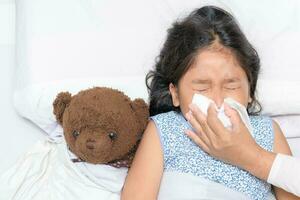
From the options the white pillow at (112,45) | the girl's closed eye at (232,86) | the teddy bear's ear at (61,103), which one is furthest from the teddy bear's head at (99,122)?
the girl's closed eye at (232,86)

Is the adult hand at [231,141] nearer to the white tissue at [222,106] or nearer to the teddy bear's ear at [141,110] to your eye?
the white tissue at [222,106]

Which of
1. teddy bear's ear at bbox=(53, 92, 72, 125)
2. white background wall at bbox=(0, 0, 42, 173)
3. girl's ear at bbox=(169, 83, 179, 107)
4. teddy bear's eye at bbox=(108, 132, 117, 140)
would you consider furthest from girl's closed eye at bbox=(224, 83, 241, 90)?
white background wall at bbox=(0, 0, 42, 173)

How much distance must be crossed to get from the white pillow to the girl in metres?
0.08

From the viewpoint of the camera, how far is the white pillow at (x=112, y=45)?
144cm

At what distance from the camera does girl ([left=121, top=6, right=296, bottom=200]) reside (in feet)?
4.20

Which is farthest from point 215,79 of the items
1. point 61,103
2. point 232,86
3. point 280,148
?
point 61,103

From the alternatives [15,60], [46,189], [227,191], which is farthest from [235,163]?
[15,60]

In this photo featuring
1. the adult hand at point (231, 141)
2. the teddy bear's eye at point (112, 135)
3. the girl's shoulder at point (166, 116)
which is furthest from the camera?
the girl's shoulder at point (166, 116)

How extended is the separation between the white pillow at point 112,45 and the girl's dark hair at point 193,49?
45 mm

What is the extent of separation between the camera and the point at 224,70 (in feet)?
4.21

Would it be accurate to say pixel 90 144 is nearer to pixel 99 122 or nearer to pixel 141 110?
pixel 99 122

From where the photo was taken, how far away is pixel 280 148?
1.39 metres

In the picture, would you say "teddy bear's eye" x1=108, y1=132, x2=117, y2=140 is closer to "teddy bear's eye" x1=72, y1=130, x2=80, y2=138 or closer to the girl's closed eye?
"teddy bear's eye" x1=72, y1=130, x2=80, y2=138

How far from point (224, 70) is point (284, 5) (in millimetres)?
425
